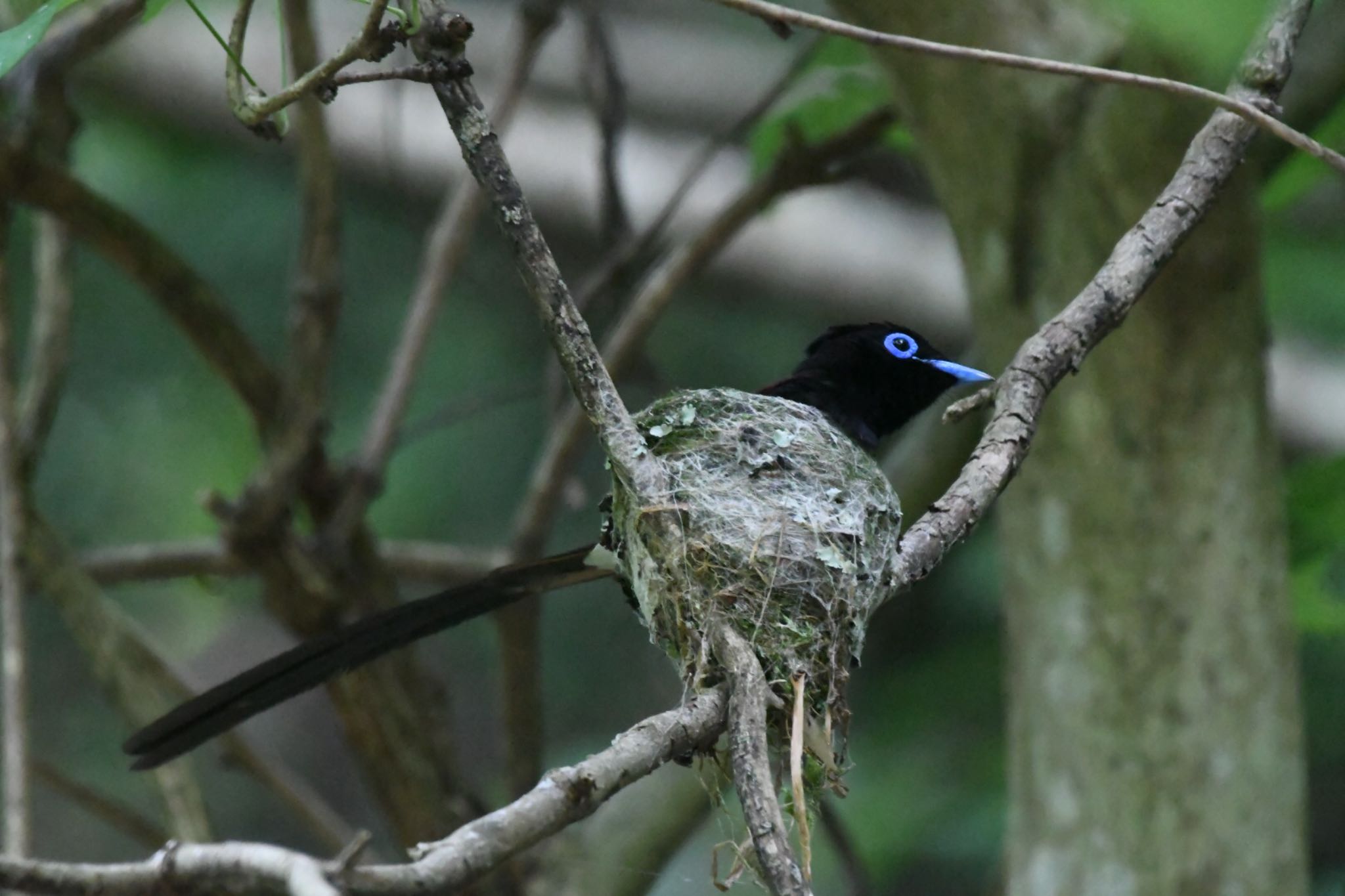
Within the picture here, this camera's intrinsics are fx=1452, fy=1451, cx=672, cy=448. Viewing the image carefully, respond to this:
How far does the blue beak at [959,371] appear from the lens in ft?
10.7

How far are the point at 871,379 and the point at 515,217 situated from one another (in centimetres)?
182

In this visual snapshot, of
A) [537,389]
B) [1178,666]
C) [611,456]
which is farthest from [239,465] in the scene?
[611,456]

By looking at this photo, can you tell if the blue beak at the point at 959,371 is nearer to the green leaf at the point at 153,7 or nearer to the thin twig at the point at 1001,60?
the thin twig at the point at 1001,60

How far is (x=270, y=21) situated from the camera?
5.77m

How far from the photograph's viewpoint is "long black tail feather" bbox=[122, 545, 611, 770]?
2312 millimetres

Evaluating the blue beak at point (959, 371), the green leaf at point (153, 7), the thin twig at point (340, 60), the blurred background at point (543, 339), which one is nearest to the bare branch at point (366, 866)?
the thin twig at point (340, 60)

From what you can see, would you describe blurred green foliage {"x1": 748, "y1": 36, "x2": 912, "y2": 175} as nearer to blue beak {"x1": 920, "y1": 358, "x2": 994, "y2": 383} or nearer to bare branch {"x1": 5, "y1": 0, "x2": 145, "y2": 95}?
blue beak {"x1": 920, "y1": 358, "x2": 994, "y2": 383}

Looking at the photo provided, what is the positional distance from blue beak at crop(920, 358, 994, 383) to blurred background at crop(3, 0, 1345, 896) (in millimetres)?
1713

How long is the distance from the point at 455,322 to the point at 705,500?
161 inches

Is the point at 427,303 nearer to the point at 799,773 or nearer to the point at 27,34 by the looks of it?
the point at 27,34

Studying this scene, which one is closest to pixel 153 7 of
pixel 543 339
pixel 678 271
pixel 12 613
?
pixel 12 613

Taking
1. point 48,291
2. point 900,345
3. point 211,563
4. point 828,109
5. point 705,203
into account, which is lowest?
point 900,345

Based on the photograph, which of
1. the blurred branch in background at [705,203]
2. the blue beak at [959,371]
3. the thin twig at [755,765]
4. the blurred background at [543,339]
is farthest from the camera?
the blurred branch in background at [705,203]

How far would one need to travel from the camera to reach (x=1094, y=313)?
7.07 ft
